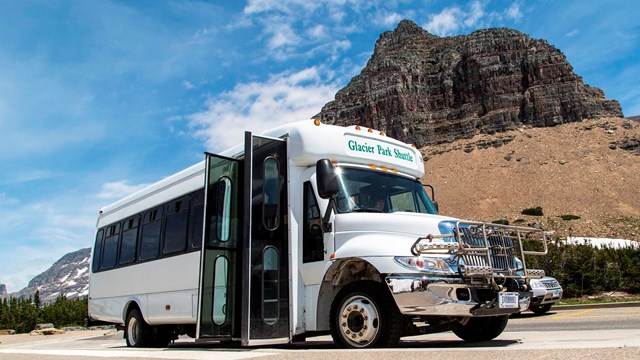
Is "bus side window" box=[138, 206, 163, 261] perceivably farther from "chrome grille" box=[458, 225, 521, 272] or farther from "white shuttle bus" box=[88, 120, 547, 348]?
"chrome grille" box=[458, 225, 521, 272]

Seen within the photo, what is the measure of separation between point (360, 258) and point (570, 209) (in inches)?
3644

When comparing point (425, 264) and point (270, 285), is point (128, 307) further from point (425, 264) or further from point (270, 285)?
point (425, 264)

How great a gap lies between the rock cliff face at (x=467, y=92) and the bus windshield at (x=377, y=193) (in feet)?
394

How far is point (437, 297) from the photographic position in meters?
6.92

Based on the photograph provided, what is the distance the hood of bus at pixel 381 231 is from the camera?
745 cm

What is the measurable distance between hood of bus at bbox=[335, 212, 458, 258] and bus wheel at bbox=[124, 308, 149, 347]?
5.74 meters

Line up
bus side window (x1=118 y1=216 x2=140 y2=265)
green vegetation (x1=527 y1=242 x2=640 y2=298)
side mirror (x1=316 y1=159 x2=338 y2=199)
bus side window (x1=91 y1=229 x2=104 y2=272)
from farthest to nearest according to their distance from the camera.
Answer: green vegetation (x1=527 y1=242 x2=640 y2=298), bus side window (x1=91 y1=229 x2=104 y2=272), bus side window (x1=118 y1=216 x2=140 y2=265), side mirror (x1=316 y1=159 x2=338 y2=199)

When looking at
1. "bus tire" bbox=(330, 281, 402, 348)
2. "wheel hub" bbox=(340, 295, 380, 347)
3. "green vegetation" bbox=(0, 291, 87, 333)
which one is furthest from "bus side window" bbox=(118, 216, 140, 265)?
"green vegetation" bbox=(0, 291, 87, 333)

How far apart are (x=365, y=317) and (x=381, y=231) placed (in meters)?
1.14

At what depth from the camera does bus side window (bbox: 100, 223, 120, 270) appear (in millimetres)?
13508

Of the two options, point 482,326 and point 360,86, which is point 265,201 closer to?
point 482,326

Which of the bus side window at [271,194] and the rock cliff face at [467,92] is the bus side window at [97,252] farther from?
the rock cliff face at [467,92]

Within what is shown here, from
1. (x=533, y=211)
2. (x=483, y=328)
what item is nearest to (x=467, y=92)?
(x=533, y=211)

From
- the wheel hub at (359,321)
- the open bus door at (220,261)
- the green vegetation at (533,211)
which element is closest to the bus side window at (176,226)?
the open bus door at (220,261)
